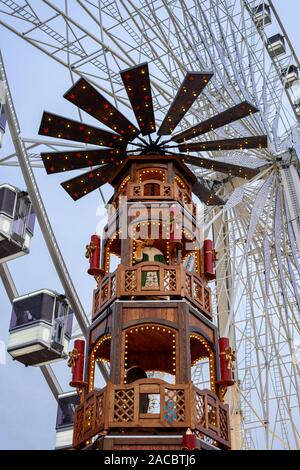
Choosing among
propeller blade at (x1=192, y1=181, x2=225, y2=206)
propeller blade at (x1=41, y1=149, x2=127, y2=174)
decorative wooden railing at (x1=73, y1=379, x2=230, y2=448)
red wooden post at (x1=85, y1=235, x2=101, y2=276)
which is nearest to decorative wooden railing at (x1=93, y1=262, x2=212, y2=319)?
red wooden post at (x1=85, y1=235, x2=101, y2=276)

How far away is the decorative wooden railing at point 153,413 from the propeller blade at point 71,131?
611cm

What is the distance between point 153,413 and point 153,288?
8.96 feet

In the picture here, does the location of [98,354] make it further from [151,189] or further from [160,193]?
[151,189]

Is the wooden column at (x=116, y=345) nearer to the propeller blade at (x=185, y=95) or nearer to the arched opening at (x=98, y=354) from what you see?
the arched opening at (x=98, y=354)

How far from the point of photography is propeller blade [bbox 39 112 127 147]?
16.2m

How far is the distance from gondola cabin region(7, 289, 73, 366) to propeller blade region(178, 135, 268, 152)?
17.9 feet

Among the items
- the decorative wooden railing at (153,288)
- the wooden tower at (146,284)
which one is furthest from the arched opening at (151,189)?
the decorative wooden railing at (153,288)

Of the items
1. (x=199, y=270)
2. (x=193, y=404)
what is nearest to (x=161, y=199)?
(x=199, y=270)

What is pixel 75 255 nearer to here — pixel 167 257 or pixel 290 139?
pixel 290 139

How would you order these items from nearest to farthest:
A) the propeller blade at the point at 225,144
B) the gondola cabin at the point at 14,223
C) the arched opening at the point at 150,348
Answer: the arched opening at the point at 150,348
the propeller blade at the point at 225,144
the gondola cabin at the point at 14,223

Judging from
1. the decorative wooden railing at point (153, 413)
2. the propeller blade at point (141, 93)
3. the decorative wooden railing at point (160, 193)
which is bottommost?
the decorative wooden railing at point (153, 413)

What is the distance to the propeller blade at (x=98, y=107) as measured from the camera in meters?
15.8

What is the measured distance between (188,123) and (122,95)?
10.2ft

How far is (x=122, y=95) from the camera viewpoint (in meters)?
28.2
